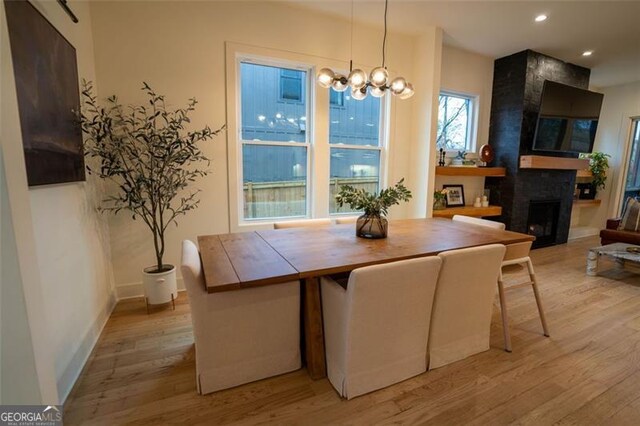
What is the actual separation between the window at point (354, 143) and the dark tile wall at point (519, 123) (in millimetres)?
2020

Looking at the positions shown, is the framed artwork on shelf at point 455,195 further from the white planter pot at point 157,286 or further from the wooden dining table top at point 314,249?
the white planter pot at point 157,286

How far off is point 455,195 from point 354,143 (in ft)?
5.93

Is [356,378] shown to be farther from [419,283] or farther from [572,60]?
[572,60]

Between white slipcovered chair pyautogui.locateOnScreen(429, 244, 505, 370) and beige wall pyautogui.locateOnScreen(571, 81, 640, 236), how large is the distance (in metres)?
5.27

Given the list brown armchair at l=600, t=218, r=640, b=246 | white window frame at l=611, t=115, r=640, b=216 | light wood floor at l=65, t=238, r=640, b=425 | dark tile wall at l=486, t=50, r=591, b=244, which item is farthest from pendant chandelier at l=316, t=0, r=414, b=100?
white window frame at l=611, t=115, r=640, b=216

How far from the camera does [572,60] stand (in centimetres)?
443

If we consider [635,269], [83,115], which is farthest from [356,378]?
[635,269]

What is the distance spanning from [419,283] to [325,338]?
2.14 ft

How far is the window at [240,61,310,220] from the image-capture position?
10.4 ft

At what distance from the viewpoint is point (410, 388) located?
1.69 metres

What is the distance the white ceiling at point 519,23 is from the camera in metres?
3.02

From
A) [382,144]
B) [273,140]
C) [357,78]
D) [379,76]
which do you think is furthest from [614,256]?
[273,140]

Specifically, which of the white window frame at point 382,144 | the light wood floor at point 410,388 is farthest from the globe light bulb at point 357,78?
the light wood floor at point 410,388

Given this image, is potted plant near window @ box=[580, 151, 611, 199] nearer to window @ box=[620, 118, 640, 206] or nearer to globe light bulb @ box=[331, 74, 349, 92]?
window @ box=[620, 118, 640, 206]
